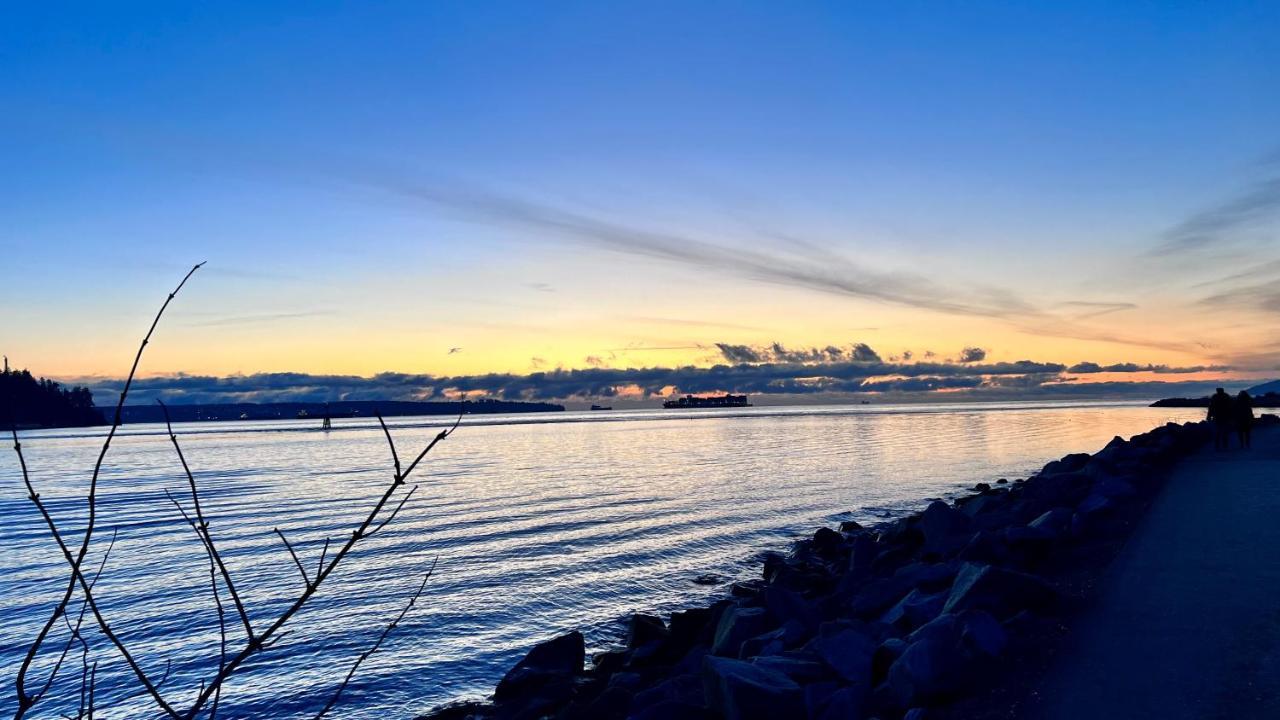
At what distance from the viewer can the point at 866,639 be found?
7906 millimetres

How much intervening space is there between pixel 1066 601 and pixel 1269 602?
1.83 m

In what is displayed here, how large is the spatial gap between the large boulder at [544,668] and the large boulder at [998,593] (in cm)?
452

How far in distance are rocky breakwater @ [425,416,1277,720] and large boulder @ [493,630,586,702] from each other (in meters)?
0.02

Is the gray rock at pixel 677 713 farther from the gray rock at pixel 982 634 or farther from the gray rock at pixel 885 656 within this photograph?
the gray rock at pixel 982 634

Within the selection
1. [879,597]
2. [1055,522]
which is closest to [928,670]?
A: [879,597]

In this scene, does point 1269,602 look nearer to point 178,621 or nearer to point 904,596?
point 904,596

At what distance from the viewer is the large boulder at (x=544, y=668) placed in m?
9.73

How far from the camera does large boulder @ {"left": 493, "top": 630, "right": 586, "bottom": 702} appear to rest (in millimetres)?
9727

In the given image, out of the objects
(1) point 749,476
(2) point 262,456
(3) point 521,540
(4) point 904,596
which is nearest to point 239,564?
(3) point 521,540

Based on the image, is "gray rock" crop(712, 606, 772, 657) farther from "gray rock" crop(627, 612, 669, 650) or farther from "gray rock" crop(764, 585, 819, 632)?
"gray rock" crop(627, 612, 669, 650)

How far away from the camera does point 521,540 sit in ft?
65.8

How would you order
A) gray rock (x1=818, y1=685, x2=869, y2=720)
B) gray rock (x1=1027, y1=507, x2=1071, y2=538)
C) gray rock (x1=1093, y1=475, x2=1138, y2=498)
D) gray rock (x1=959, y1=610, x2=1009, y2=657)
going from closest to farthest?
1. gray rock (x1=818, y1=685, x2=869, y2=720)
2. gray rock (x1=959, y1=610, x2=1009, y2=657)
3. gray rock (x1=1027, y1=507, x2=1071, y2=538)
4. gray rock (x1=1093, y1=475, x2=1138, y2=498)

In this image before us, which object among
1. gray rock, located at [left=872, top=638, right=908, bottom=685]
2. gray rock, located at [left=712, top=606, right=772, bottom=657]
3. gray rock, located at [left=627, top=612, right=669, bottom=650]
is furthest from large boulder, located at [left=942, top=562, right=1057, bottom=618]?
gray rock, located at [left=627, top=612, right=669, bottom=650]

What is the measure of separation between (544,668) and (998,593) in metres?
5.34
